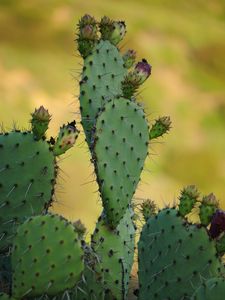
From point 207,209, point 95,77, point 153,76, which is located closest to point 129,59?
point 95,77

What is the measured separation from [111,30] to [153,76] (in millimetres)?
16012

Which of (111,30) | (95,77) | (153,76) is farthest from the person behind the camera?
(153,76)

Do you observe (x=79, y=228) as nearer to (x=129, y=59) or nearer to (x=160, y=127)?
(x=160, y=127)

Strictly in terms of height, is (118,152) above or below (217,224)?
above

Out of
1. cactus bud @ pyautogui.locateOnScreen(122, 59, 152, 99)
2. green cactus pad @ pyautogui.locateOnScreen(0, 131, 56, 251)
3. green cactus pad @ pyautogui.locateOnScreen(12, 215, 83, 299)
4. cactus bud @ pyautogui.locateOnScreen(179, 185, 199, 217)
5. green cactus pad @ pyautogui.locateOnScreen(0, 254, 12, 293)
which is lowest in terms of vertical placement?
green cactus pad @ pyautogui.locateOnScreen(12, 215, 83, 299)

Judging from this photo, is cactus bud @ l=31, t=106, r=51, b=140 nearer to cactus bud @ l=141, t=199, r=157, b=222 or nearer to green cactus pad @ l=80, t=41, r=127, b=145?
green cactus pad @ l=80, t=41, r=127, b=145

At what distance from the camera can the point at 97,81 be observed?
10.5 ft

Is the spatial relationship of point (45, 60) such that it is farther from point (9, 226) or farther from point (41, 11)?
point (9, 226)

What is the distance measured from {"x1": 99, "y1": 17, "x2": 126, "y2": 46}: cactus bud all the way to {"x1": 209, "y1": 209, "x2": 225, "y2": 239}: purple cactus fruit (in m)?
0.77

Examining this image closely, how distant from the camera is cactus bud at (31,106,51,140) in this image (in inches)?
112

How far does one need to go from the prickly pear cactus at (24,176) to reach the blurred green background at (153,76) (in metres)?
9.90

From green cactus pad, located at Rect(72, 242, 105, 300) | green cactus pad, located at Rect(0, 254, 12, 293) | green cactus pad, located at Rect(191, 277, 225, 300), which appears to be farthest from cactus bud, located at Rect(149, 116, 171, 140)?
green cactus pad, located at Rect(191, 277, 225, 300)

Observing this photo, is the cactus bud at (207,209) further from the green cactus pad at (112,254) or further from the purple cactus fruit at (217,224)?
the green cactus pad at (112,254)

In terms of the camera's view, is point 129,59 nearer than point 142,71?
No
